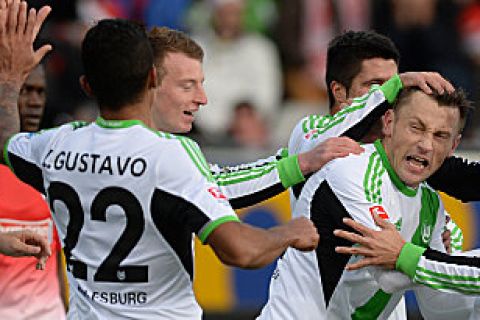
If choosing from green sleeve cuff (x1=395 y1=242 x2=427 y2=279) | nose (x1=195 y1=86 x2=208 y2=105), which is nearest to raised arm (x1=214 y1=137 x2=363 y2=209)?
nose (x1=195 y1=86 x2=208 y2=105)

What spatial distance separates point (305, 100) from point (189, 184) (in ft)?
28.8

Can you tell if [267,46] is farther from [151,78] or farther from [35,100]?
[151,78]

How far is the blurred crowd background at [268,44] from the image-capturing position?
1292 cm

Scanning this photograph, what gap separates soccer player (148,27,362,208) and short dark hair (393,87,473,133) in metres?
0.34

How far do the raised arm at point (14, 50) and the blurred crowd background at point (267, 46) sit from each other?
6.18 metres

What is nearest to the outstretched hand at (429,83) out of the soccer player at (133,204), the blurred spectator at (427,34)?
the soccer player at (133,204)

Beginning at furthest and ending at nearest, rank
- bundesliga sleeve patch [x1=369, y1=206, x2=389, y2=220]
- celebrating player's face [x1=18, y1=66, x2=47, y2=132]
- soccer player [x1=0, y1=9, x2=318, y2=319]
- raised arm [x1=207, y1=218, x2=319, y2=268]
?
celebrating player's face [x1=18, y1=66, x2=47, y2=132]
bundesliga sleeve patch [x1=369, y1=206, x2=389, y2=220]
soccer player [x1=0, y1=9, x2=318, y2=319]
raised arm [x1=207, y1=218, x2=319, y2=268]

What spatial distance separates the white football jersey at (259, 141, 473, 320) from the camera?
6.00 metres

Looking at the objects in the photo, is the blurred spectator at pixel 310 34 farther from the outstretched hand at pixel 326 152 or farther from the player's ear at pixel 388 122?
the outstretched hand at pixel 326 152

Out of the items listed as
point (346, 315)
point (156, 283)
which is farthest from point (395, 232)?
point (156, 283)

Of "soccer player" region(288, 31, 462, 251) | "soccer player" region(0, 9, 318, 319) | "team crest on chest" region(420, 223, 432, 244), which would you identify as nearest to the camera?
"soccer player" region(0, 9, 318, 319)

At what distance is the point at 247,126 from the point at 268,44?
1.29m

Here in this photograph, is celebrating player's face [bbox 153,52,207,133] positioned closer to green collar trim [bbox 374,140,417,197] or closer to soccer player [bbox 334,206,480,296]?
green collar trim [bbox 374,140,417,197]

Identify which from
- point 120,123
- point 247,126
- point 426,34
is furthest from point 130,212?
point 426,34
